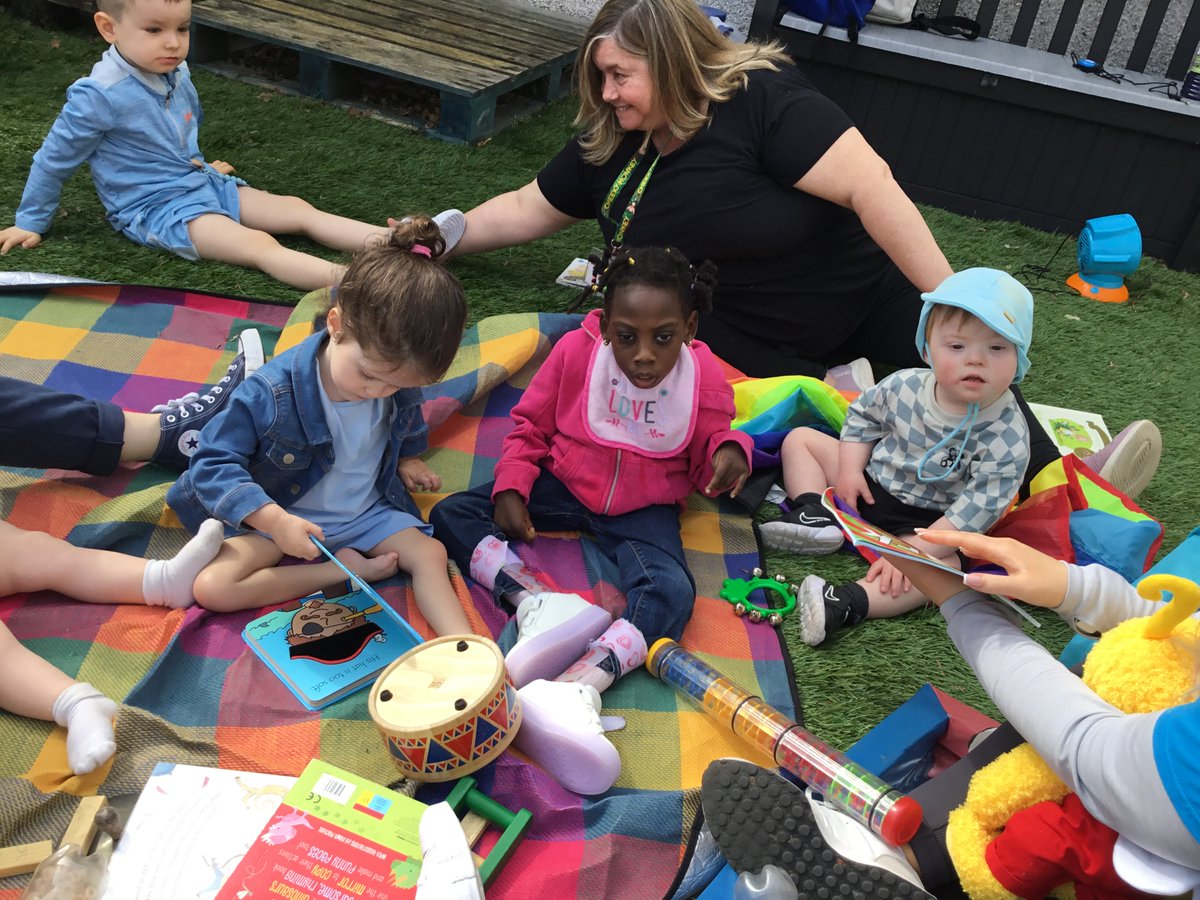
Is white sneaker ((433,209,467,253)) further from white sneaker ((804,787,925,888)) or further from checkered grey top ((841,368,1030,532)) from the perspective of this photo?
white sneaker ((804,787,925,888))

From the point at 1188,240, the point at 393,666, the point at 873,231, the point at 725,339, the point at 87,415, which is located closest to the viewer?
the point at 393,666

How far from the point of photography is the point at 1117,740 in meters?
1.33

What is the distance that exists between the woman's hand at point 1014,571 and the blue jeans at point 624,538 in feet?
2.58

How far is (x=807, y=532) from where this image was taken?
2512mm

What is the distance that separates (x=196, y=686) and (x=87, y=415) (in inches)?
28.9

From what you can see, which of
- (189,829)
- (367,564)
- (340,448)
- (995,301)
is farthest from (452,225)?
(189,829)

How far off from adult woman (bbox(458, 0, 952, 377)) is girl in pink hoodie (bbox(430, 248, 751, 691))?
585 millimetres

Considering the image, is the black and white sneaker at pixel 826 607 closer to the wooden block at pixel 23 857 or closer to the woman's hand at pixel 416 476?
the woman's hand at pixel 416 476

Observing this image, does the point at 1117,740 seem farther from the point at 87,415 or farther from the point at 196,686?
the point at 87,415

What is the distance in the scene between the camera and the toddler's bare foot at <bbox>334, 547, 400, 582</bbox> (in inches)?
87.4

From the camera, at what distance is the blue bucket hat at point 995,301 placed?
2156mm

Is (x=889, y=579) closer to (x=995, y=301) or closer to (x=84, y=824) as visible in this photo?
(x=995, y=301)

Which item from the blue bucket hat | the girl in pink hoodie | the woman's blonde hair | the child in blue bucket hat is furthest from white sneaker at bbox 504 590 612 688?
the woman's blonde hair

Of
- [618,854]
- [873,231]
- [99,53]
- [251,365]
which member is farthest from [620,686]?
[99,53]
